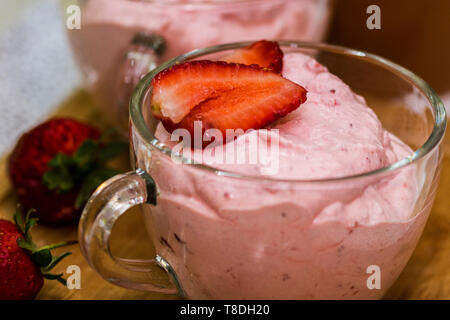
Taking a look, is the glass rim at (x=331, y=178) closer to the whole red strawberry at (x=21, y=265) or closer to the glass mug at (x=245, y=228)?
the glass mug at (x=245, y=228)

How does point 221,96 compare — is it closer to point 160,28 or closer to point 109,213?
point 109,213

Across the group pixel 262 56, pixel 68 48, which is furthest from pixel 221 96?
pixel 68 48

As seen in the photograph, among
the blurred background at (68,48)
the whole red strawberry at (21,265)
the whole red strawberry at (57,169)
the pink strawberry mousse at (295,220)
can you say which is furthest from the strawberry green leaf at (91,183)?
the blurred background at (68,48)

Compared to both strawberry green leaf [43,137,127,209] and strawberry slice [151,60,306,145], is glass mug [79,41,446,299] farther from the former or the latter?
strawberry green leaf [43,137,127,209]

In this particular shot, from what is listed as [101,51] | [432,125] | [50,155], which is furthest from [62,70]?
[432,125]

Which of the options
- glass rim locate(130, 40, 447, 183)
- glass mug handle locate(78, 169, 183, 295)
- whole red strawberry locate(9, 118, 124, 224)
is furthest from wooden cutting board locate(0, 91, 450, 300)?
glass rim locate(130, 40, 447, 183)

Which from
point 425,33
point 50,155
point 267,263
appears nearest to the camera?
point 267,263

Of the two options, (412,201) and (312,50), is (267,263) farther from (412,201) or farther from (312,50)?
(312,50)
